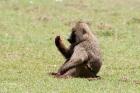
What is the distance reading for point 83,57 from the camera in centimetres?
1216

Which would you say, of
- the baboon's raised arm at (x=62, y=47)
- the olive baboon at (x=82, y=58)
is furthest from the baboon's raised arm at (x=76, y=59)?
the baboon's raised arm at (x=62, y=47)

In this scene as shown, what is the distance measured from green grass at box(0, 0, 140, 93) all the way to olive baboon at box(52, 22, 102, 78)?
33 cm

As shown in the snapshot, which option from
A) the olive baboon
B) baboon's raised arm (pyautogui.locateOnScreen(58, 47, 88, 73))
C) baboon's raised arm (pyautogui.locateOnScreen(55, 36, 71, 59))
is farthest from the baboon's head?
baboon's raised arm (pyautogui.locateOnScreen(58, 47, 88, 73))

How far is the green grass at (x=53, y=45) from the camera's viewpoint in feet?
37.0

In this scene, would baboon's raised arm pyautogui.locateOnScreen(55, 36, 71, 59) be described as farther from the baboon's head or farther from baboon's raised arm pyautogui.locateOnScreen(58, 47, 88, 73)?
baboon's raised arm pyautogui.locateOnScreen(58, 47, 88, 73)

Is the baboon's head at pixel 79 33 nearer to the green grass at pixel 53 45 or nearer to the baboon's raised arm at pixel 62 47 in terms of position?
the baboon's raised arm at pixel 62 47

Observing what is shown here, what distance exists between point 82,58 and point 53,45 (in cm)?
594

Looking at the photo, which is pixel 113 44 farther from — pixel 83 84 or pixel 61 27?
pixel 83 84

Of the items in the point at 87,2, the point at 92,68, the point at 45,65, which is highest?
the point at 92,68

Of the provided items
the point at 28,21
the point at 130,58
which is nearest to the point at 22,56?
the point at 130,58

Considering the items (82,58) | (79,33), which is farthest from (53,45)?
(82,58)

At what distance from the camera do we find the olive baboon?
12102 mm

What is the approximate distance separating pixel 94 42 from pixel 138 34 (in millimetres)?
8674

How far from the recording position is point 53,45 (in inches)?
709
